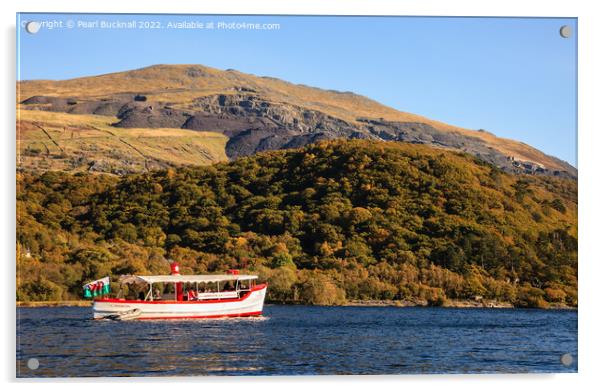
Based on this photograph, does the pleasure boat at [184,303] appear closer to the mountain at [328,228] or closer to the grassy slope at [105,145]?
the mountain at [328,228]

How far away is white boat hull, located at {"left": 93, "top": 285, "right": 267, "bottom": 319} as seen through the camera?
4747 centimetres

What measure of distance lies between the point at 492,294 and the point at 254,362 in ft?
132

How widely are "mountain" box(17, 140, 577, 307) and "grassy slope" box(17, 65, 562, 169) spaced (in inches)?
200

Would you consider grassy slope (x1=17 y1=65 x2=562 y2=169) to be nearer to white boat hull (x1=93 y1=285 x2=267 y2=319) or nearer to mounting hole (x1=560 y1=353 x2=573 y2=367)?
white boat hull (x1=93 y1=285 x2=267 y2=319)

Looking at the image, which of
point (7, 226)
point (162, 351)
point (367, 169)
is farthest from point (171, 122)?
point (7, 226)

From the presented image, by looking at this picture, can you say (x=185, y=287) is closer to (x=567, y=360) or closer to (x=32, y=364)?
(x=32, y=364)

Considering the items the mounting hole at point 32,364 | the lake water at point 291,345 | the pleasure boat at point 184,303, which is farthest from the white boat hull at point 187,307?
the mounting hole at point 32,364

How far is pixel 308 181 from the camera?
85812 mm

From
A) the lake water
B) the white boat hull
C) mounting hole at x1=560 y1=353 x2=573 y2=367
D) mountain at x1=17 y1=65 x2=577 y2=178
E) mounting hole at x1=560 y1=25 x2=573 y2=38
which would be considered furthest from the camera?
mountain at x1=17 y1=65 x2=577 y2=178

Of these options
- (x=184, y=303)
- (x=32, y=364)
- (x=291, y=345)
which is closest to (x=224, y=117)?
(x=184, y=303)

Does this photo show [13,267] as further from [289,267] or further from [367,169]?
[367,169]

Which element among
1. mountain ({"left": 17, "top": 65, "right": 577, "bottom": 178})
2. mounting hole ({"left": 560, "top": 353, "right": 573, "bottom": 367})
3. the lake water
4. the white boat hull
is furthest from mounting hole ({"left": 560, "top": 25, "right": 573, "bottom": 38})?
mountain ({"left": 17, "top": 65, "right": 577, "bottom": 178})

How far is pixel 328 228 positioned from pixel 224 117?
2804 centimetres

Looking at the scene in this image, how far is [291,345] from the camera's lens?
3650 centimetres
